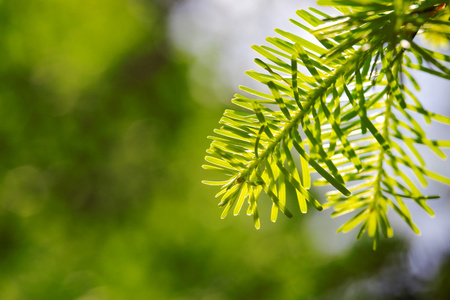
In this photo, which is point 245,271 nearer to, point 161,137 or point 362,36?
point 161,137

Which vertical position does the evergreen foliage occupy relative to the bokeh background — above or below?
below

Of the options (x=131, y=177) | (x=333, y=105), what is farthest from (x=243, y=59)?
(x=333, y=105)

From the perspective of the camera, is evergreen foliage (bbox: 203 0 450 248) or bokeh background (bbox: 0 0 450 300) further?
bokeh background (bbox: 0 0 450 300)

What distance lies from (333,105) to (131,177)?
1.26 metres

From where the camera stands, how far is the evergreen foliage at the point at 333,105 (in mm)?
214

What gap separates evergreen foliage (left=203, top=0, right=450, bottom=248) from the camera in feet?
0.70

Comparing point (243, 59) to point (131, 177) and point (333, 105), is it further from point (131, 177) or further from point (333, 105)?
point (333, 105)

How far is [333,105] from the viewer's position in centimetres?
26

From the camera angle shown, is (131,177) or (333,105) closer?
(333,105)

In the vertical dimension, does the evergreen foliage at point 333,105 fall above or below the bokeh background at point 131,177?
below

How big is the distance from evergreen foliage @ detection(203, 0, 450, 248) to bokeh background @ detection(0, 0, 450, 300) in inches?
24.1

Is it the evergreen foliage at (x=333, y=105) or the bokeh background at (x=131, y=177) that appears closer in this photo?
the evergreen foliage at (x=333, y=105)

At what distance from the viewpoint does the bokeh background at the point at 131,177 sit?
1015mm

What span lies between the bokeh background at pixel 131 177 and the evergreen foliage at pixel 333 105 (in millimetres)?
613
